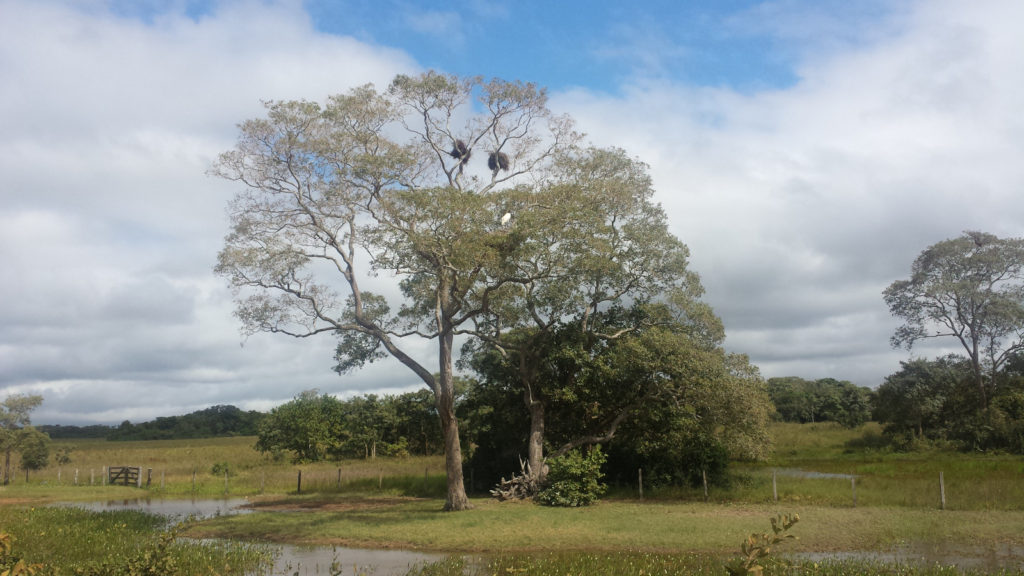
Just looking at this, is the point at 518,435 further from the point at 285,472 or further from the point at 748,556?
the point at 748,556

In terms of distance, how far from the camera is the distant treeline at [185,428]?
281 feet

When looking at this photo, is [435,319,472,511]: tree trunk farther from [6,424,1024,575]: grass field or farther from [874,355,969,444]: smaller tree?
[874,355,969,444]: smaller tree

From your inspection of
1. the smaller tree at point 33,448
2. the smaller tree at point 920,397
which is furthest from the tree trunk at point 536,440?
the smaller tree at point 33,448

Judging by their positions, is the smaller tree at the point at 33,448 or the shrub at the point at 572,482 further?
the smaller tree at the point at 33,448

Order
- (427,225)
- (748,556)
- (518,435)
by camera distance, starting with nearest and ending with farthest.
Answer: (748,556), (427,225), (518,435)

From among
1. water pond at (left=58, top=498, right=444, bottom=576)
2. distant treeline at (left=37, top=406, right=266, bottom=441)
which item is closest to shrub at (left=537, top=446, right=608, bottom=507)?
water pond at (left=58, top=498, right=444, bottom=576)

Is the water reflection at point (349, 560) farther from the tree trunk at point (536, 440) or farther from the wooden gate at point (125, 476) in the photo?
the wooden gate at point (125, 476)

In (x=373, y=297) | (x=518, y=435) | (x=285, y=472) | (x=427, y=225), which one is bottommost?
(x=285, y=472)

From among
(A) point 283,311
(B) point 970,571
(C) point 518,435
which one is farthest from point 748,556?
(C) point 518,435

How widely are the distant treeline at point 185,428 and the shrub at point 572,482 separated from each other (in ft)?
222

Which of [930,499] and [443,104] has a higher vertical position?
[443,104]

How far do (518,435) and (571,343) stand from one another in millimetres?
5351

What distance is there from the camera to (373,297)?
72.6ft

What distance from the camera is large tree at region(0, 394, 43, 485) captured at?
35.2 m
